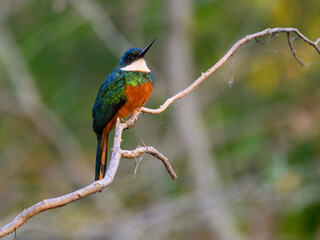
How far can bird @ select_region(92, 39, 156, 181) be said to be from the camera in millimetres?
3094

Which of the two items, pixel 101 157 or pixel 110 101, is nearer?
pixel 101 157

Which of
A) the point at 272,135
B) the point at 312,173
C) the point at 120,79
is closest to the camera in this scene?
the point at 120,79

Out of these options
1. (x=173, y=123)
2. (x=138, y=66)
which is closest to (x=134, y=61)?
(x=138, y=66)

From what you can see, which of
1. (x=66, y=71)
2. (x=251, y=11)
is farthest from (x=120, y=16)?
(x=251, y=11)

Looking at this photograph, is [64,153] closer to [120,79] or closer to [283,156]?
[283,156]

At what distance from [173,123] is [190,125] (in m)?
0.21

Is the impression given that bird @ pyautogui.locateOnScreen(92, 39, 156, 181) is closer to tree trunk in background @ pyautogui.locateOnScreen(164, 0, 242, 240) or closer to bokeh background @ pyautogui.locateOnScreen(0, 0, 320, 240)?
bokeh background @ pyautogui.locateOnScreen(0, 0, 320, 240)

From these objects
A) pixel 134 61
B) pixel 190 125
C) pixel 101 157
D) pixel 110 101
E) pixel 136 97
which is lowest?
pixel 101 157

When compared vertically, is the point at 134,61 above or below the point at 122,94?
above

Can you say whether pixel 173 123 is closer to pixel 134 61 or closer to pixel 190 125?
pixel 190 125

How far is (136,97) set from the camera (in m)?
3.08

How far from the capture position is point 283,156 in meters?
6.41

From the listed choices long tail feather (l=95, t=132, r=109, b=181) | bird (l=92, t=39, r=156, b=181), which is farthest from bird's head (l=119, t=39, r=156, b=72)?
long tail feather (l=95, t=132, r=109, b=181)

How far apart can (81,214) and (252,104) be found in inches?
97.1
